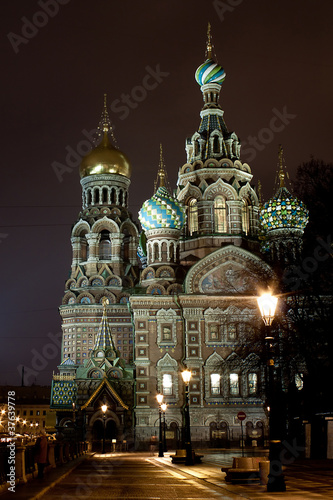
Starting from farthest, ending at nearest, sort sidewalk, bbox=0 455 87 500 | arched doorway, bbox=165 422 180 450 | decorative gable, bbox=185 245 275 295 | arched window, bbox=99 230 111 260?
arched window, bbox=99 230 111 260 → decorative gable, bbox=185 245 275 295 → arched doorway, bbox=165 422 180 450 → sidewalk, bbox=0 455 87 500

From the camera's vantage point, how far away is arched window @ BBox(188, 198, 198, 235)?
50.3m

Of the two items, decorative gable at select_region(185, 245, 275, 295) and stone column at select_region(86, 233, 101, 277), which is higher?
stone column at select_region(86, 233, 101, 277)

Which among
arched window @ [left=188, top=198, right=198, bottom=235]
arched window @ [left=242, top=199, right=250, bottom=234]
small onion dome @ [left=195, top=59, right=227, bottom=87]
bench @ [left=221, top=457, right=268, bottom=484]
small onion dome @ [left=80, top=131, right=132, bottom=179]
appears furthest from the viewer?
small onion dome @ [left=80, top=131, right=132, bottom=179]

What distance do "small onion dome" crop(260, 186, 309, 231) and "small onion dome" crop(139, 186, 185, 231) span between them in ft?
19.6

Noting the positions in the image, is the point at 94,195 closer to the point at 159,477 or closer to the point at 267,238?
the point at 267,238

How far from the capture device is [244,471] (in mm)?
16078

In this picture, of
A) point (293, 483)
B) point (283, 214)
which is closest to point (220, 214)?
point (283, 214)

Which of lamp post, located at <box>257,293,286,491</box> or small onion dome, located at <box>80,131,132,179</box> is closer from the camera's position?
lamp post, located at <box>257,293,286,491</box>

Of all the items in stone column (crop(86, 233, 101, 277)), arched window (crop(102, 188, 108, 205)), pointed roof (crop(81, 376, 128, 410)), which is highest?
arched window (crop(102, 188, 108, 205))

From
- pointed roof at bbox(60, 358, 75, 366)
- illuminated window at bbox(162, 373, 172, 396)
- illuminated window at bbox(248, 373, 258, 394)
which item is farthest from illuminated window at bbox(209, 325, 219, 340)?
pointed roof at bbox(60, 358, 75, 366)

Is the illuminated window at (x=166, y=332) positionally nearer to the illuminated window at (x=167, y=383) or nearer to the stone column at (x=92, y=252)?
the illuminated window at (x=167, y=383)

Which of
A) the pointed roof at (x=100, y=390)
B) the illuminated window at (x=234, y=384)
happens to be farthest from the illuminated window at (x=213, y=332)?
the pointed roof at (x=100, y=390)

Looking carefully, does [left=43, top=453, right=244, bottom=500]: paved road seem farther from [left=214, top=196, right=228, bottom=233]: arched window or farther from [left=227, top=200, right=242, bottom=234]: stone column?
[left=214, top=196, right=228, bottom=233]: arched window

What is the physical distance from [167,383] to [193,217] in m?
12.9
